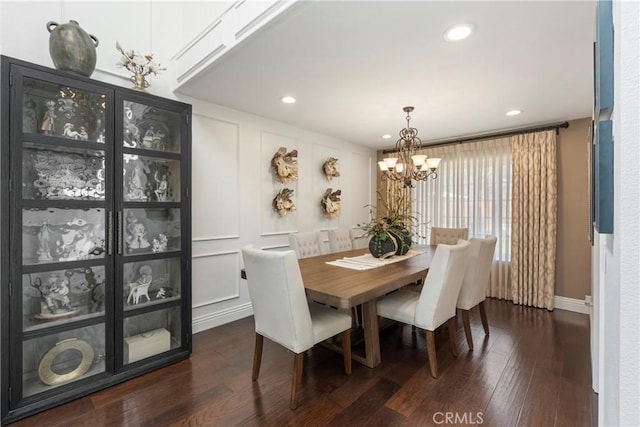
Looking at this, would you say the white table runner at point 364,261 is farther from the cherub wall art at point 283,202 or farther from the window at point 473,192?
the window at point 473,192

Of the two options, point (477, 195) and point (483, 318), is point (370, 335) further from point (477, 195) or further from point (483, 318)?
point (477, 195)

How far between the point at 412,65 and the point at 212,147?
217cm

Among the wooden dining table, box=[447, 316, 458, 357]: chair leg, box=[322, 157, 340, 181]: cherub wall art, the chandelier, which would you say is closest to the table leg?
A: the wooden dining table

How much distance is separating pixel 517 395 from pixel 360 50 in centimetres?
265

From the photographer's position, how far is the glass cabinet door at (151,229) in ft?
7.38

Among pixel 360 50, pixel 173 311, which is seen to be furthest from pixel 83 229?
pixel 360 50

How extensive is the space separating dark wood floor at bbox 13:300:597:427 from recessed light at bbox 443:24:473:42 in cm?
240

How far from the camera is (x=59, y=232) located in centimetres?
201

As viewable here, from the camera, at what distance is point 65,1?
2.18 meters

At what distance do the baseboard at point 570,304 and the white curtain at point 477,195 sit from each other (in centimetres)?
53

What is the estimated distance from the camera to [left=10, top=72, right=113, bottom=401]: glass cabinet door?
1801mm

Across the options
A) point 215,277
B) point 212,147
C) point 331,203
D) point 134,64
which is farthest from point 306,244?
point 134,64

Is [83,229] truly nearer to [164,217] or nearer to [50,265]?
[50,265]

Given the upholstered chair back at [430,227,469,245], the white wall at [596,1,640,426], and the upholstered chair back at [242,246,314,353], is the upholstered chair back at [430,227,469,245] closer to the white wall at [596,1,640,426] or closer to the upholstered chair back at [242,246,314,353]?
the upholstered chair back at [242,246,314,353]
